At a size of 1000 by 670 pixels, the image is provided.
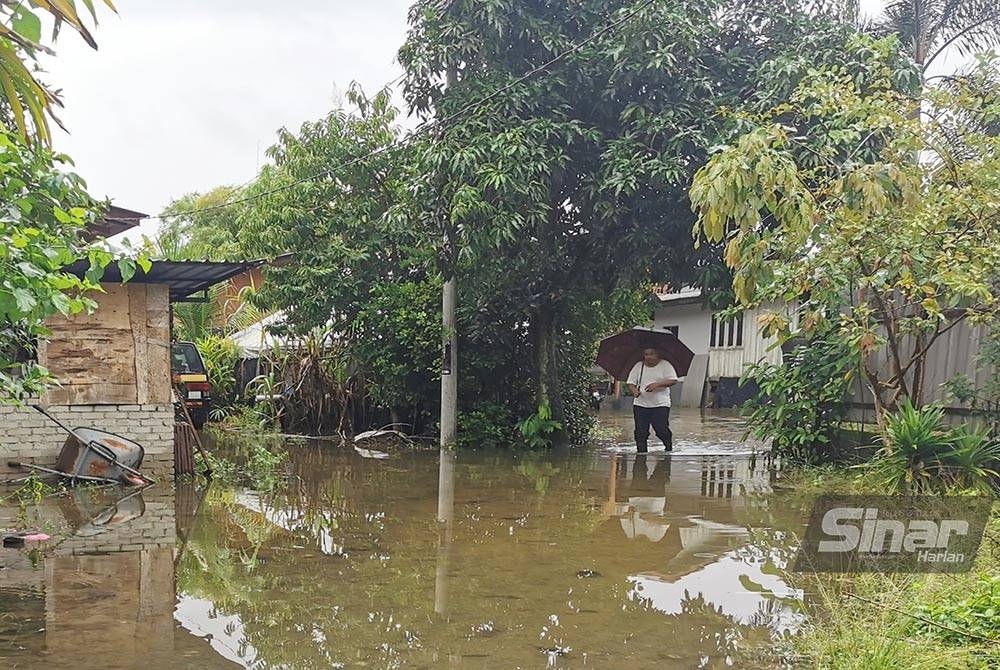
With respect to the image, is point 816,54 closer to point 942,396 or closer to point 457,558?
point 942,396

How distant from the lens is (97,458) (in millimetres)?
10430

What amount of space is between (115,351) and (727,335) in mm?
17959

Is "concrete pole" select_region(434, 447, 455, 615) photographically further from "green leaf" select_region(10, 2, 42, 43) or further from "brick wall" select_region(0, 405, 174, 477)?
"green leaf" select_region(10, 2, 42, 43)

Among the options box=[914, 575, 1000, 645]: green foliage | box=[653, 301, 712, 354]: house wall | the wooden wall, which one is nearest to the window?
box=[653, 301, 712, 354]: house wall

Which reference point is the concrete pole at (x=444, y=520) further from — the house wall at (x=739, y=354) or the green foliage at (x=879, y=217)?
the house wall at (x=739, y=354)

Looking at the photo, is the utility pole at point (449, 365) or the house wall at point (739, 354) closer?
the utility pole at point (449, 365)

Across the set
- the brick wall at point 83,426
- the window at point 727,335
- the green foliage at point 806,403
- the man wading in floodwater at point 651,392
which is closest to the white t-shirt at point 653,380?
the man wading in floodwater at point 651,392

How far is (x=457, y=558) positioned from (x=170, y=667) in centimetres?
276

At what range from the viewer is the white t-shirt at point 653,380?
13.2m

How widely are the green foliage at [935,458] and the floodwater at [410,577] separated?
101cm

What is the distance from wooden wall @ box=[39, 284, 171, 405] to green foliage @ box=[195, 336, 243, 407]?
8692mm

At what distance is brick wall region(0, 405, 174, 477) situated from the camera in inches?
413

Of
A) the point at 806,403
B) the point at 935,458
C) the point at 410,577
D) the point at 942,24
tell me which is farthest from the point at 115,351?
the point at 942,24

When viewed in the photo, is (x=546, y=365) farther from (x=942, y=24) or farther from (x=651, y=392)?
(x=942, y=24)
